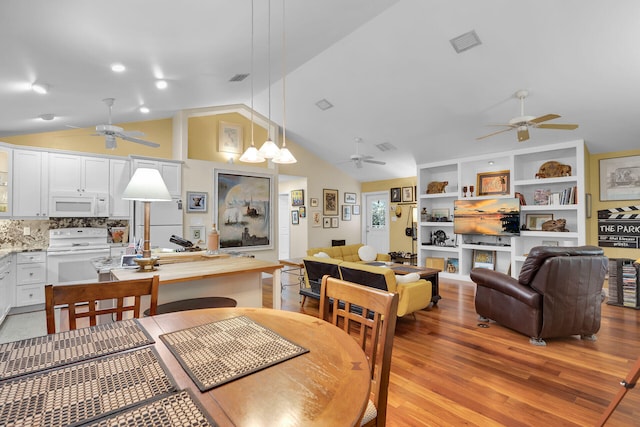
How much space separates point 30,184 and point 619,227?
8954 mm

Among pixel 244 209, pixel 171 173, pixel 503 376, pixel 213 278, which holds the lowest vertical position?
pixel 503 376

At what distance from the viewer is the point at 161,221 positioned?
5406 millimetres

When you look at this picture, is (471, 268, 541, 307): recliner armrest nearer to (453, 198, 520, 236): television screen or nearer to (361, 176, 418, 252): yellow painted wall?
(453, 198, 520, 236): television screen

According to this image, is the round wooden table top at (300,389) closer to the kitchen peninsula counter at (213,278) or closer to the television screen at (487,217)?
the kitchen peninsula counter at (213,278)

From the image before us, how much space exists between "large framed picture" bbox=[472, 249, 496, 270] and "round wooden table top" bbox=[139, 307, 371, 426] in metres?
6.03

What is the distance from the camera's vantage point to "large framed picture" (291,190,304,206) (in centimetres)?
810

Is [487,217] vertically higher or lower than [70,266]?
higher

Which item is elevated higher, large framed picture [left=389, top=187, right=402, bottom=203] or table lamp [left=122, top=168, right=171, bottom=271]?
large framed picture [left=389, top=187, right=402, bottom=203]

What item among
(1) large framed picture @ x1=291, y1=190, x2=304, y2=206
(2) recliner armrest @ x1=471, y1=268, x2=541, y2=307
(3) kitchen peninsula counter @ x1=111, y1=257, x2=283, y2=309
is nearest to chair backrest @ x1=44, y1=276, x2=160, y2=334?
(3) kitchen peninsula counter @ x1=111, y1=257, x2=283, y2=309

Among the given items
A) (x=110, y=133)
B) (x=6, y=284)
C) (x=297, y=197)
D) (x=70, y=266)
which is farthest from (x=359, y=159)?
(x=6, y=284)

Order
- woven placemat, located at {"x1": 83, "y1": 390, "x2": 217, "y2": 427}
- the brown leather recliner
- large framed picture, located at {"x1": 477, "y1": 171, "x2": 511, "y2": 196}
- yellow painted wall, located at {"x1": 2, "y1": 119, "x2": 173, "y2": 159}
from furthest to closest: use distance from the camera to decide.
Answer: large framed picture, located at {"x1": 477, "y1": 171, "x2": 511, "y2": 196} → yellow painted wall, located at {"x1": 2, "y1": 119, "x2": 173, "y2": 159} → the brown leather recliner → woven placemat, located at {"x1": 83, "y1": 390, "x2": 217, "y2": 427}

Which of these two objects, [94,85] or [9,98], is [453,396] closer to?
[94,85]

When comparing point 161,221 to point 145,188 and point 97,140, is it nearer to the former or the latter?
point 97,140

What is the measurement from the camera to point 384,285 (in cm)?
345
